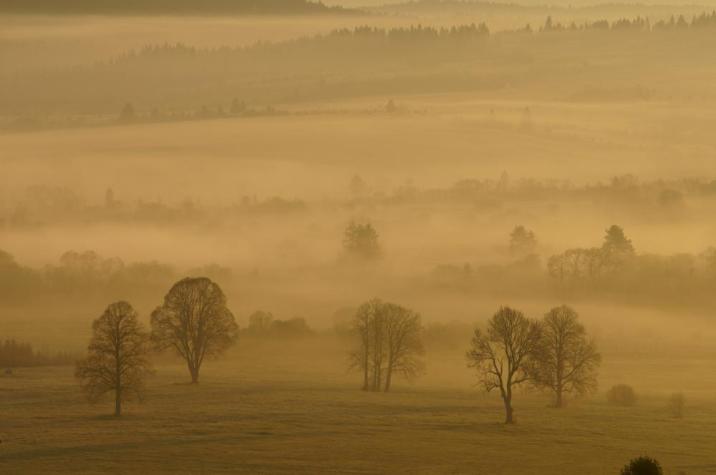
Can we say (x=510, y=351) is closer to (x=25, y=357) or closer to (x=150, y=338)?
(x=150, y=338)

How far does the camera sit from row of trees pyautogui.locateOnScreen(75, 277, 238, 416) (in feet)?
335

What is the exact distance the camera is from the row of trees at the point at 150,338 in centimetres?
10212

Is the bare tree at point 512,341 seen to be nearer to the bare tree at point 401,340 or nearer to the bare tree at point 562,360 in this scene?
the bare tree at point 562,360

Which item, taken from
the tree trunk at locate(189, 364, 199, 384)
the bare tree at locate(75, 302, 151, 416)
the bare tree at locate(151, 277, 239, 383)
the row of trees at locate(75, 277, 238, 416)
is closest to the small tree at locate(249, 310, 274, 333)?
the row of trees at locate(75, 277, 238, 416)

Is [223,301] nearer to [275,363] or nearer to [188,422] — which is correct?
[275,363]

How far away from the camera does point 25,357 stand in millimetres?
124750

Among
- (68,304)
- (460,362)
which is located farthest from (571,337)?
(68,304)

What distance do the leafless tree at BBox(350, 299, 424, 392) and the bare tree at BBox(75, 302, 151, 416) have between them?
18367mm

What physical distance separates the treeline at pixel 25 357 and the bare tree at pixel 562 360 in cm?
4016

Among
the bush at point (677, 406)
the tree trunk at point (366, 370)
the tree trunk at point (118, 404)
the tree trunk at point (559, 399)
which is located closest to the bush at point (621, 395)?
the bush at point (677, 406)

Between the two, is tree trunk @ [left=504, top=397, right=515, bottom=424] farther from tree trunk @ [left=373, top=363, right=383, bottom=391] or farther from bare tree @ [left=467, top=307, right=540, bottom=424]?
tree trunk @ [left=373, top=363, right=383, bottom=391]

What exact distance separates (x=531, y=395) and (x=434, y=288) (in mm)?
77682

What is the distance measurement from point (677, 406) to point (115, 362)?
37.5m

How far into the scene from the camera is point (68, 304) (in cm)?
17000
